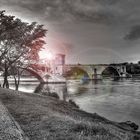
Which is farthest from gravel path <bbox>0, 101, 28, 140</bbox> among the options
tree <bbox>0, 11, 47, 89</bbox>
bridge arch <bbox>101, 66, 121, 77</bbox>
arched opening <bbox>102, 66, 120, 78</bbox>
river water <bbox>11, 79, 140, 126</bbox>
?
arched opening <bbox>102, 66, 120, 78</bbox>

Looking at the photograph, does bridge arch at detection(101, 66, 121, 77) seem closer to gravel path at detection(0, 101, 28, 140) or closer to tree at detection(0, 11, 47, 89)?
tree at detection(0, 11, 47, 89)

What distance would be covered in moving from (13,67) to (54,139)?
30.8 m

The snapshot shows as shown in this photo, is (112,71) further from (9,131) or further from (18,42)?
(9,131)

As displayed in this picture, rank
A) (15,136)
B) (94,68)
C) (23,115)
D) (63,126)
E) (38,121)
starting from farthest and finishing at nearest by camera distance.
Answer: (94,68), (23,115), (38,121), (63,126), (15,136)

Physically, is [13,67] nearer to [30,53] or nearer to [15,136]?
[30,53]

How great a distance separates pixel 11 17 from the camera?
3547 centimetres

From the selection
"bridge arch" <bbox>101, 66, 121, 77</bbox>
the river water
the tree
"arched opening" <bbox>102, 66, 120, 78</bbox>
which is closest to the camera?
the river water

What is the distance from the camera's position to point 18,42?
36.8 metres

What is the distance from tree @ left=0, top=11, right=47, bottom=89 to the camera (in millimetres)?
35156

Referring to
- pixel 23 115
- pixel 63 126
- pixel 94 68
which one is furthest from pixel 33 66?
pixel 94 68

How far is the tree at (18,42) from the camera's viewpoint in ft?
115

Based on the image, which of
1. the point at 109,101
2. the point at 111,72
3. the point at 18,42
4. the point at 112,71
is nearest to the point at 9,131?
the point at 18,42

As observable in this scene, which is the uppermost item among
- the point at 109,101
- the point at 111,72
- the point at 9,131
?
the point at 111,72

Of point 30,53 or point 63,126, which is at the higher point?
point 30,53
